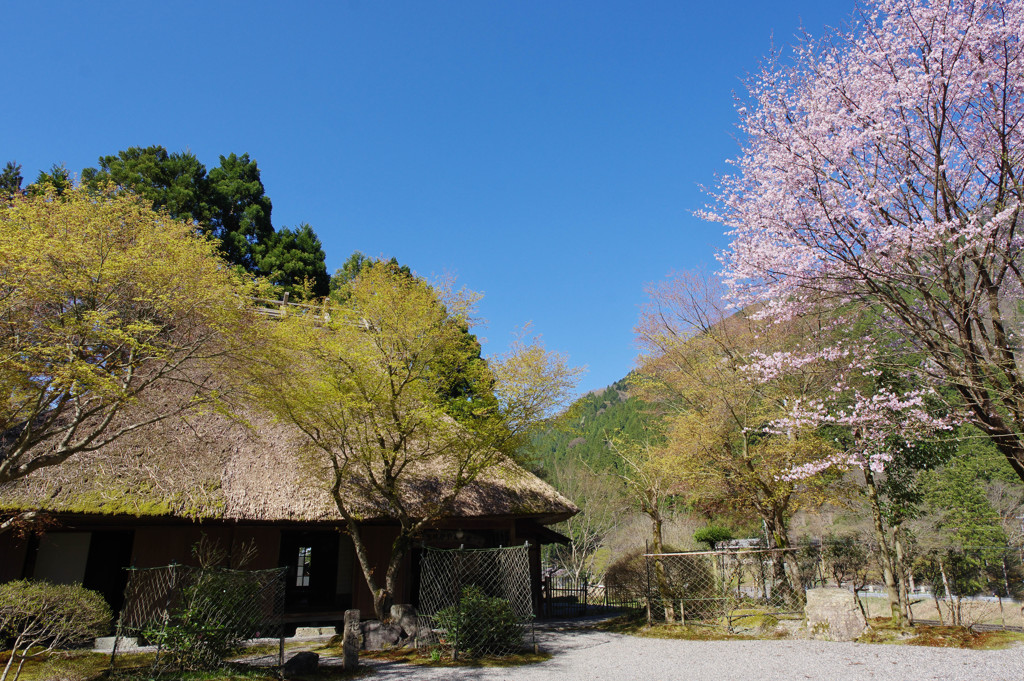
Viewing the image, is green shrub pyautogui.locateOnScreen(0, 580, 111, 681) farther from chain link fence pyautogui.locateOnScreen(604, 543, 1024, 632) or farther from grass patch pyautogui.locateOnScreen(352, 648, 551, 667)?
chain link fence pyautogui.locateOnScreen(604, 543, 1024, 632)

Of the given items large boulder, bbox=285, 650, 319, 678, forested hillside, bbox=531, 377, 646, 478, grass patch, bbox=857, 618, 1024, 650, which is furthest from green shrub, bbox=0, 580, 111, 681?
forested hillside, bbox=531, 377, 646, 478

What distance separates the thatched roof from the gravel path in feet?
10.8

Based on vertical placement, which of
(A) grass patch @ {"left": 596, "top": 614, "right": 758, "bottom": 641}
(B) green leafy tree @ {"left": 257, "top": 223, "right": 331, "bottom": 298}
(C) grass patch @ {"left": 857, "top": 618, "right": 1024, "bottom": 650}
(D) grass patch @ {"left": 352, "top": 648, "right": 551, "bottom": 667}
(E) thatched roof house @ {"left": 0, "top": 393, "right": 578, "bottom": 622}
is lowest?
(A) grass patch @ {"left": 596, "top": 614, "right": 758, "bottom": 641}

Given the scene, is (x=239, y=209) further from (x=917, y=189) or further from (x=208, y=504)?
(x=917, y=189)

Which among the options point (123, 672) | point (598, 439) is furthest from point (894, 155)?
point (598, 439)

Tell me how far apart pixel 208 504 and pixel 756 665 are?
8696 millimetres

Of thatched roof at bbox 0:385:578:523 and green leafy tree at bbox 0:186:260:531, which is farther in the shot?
thatched roof at bbox 0:385:578:523

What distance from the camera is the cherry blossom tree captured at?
5.25 metres

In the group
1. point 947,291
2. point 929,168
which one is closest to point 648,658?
point 947,291

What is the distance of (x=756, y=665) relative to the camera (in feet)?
23.1

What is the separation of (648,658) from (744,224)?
5928mm

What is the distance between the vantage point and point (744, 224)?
696 centimetres

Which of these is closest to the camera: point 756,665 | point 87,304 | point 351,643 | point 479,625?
point 87,304

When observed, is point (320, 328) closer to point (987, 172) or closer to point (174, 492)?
point (174, 492)
